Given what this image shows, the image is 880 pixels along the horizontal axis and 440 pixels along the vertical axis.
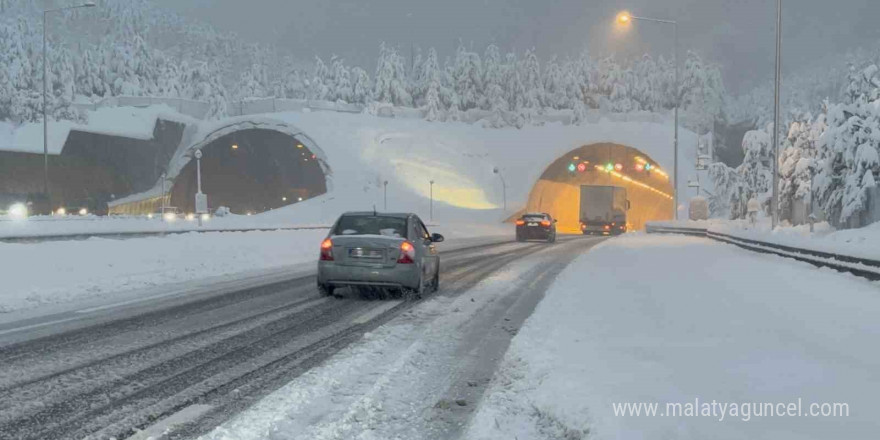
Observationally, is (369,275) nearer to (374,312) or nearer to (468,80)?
(374,312)

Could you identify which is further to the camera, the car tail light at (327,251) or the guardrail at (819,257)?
the guardrail at (819,257)

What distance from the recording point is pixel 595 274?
15508 mm

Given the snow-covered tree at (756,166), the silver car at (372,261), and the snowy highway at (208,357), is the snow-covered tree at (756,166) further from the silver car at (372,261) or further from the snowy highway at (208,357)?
the snowy highway at (208,357)

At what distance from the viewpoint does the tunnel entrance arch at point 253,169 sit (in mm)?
71812

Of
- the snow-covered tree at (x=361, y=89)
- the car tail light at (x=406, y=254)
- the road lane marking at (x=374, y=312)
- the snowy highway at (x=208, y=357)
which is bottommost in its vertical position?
the road lane marking at (x=374, y=312)

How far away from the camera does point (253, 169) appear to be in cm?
7925

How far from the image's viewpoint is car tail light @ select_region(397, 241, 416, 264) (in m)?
11.6

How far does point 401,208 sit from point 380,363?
6324 cm

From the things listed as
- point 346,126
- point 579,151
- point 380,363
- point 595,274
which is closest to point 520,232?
point 595,274

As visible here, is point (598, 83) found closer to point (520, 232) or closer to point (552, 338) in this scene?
point (520, 232)

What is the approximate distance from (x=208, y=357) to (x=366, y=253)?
511 cm

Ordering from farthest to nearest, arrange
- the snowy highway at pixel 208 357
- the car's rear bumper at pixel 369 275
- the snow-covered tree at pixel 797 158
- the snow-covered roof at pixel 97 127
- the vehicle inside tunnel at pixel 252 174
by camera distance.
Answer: the vehicle inside tunnel at pixel 252 174 → the snow-covered roof at pixel 97 127 → the snow-covered tree at pixel 797 158 → the car's rear bumper at pixel 369 275 → the snowy highway at pixel 208 357

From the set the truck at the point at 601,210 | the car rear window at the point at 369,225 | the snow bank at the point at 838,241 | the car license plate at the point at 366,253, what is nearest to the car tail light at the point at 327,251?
the car license plate at the point at 366,253

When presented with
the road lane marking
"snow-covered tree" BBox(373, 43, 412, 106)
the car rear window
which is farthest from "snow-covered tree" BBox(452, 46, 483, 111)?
the road lane marking
